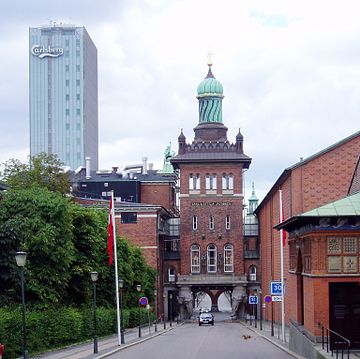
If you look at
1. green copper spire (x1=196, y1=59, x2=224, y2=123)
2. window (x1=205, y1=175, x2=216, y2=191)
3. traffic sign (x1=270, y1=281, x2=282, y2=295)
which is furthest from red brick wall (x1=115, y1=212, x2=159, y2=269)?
traffic sign (x1=270, y1=281, x2=282, y2=295)

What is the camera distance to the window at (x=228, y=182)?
332 ft

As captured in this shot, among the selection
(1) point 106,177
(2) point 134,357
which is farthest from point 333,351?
(1) point 106,177

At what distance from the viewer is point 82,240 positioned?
179 ft

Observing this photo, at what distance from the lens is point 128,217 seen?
95.2 metres

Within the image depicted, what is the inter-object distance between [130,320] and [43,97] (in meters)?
132

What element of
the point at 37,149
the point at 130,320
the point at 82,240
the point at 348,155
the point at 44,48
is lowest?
the point at 130,320

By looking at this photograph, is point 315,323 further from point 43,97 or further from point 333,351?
point 43,97

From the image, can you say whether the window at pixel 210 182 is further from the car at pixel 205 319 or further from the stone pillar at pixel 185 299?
the car at pixel 205 319

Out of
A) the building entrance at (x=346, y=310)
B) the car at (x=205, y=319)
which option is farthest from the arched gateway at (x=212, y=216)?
the building entrance at (x=346, y=310)

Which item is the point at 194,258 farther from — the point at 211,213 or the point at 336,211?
the point at 336,211

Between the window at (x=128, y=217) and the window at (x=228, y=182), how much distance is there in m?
11.8

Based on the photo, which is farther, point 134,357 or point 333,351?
point 134,357

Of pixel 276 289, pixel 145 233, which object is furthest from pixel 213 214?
pixel 276 289

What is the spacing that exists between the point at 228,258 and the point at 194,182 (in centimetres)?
921
